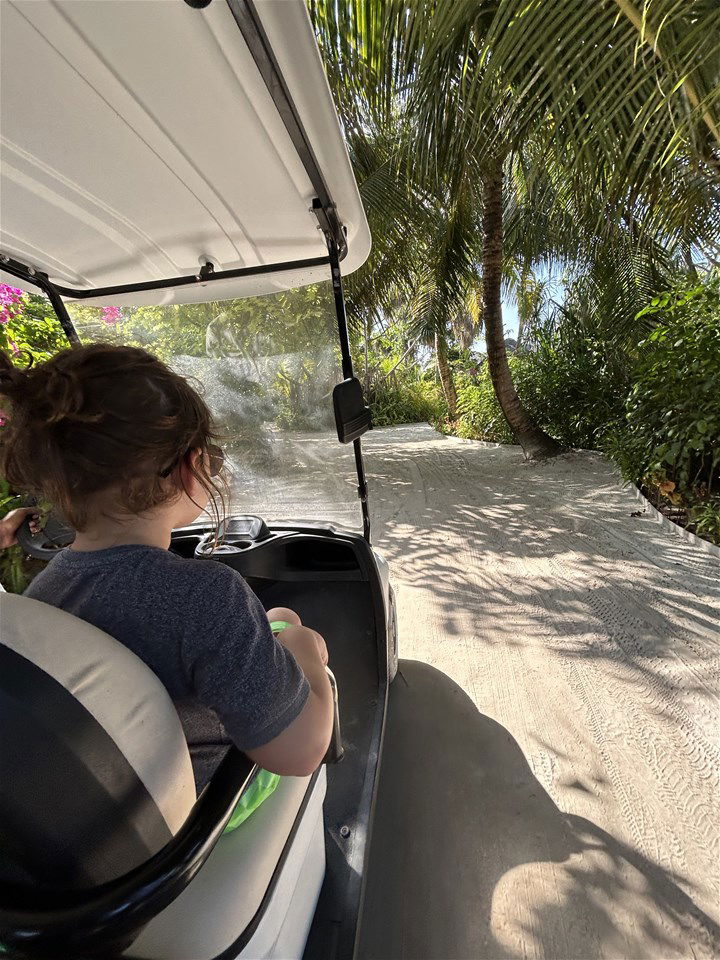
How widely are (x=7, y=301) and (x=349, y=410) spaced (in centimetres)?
258

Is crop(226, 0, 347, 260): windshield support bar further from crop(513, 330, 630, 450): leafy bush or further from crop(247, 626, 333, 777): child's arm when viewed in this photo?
crop(513, 330, 630, 450): leafy bush

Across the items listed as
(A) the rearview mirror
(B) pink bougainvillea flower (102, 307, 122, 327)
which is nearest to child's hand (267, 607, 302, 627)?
(A) the rearview mirror

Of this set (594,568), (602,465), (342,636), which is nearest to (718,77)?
(594,568)

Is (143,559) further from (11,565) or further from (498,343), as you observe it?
(498,343)

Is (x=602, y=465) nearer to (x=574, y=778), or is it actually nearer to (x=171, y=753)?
(x=574, y=778)

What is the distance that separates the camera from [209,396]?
1.85 meters

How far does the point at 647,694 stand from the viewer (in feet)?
7.45

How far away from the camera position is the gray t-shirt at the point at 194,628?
758 millimetres

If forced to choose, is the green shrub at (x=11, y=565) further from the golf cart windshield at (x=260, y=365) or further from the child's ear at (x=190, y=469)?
the child's ear at (x=190, y=469)

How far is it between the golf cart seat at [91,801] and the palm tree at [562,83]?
3.05m

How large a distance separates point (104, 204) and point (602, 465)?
21.5ft

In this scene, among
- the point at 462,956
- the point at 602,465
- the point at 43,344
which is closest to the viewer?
the point at 462,956

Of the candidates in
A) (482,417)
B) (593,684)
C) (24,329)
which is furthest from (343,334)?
(482,417)

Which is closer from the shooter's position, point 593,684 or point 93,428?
point 93,428
